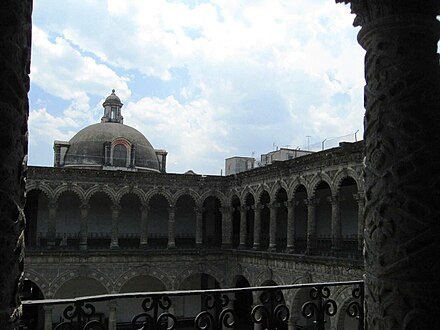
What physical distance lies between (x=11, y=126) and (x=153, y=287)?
1070 inches

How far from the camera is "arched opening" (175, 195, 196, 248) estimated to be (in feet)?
96.1

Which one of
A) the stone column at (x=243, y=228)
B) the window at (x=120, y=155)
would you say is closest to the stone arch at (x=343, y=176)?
the stone column at (x=243, y=228)

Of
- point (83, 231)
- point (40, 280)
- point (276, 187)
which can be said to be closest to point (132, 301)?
point (83, 231)

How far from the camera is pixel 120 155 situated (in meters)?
30.6

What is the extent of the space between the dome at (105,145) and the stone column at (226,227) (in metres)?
7.45

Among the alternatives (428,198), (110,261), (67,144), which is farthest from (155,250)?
(428,198)

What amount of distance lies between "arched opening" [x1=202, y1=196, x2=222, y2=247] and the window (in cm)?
600

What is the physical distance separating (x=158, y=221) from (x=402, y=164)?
26.9m

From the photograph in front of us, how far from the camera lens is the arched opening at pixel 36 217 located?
25.4 metres

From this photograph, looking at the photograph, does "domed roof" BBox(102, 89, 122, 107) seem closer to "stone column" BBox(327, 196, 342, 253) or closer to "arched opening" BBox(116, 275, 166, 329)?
"arched opening" BBox(116, 275, 166, 329)

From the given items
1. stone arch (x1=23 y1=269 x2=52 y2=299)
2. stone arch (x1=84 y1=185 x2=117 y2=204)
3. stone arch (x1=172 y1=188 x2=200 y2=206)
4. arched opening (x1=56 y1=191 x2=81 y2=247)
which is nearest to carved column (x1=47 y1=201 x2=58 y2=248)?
stone arch (x1=23 y1=269 x2=52 y2=299)

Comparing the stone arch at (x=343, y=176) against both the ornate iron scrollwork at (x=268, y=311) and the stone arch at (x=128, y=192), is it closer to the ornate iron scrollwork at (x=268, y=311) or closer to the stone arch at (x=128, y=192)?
the stone arch at (x=128, y=192)

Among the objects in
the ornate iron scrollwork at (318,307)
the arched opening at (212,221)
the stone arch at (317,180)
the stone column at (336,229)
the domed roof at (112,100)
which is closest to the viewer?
the ornate iron scrollwork at (318,307)

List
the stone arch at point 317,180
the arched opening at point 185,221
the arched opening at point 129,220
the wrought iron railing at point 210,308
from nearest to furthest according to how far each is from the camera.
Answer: the wrought iron railing at point 210,308
the stone arch at point 317,180
the arched opening at point 129,220
the arched opening at point 185,221
